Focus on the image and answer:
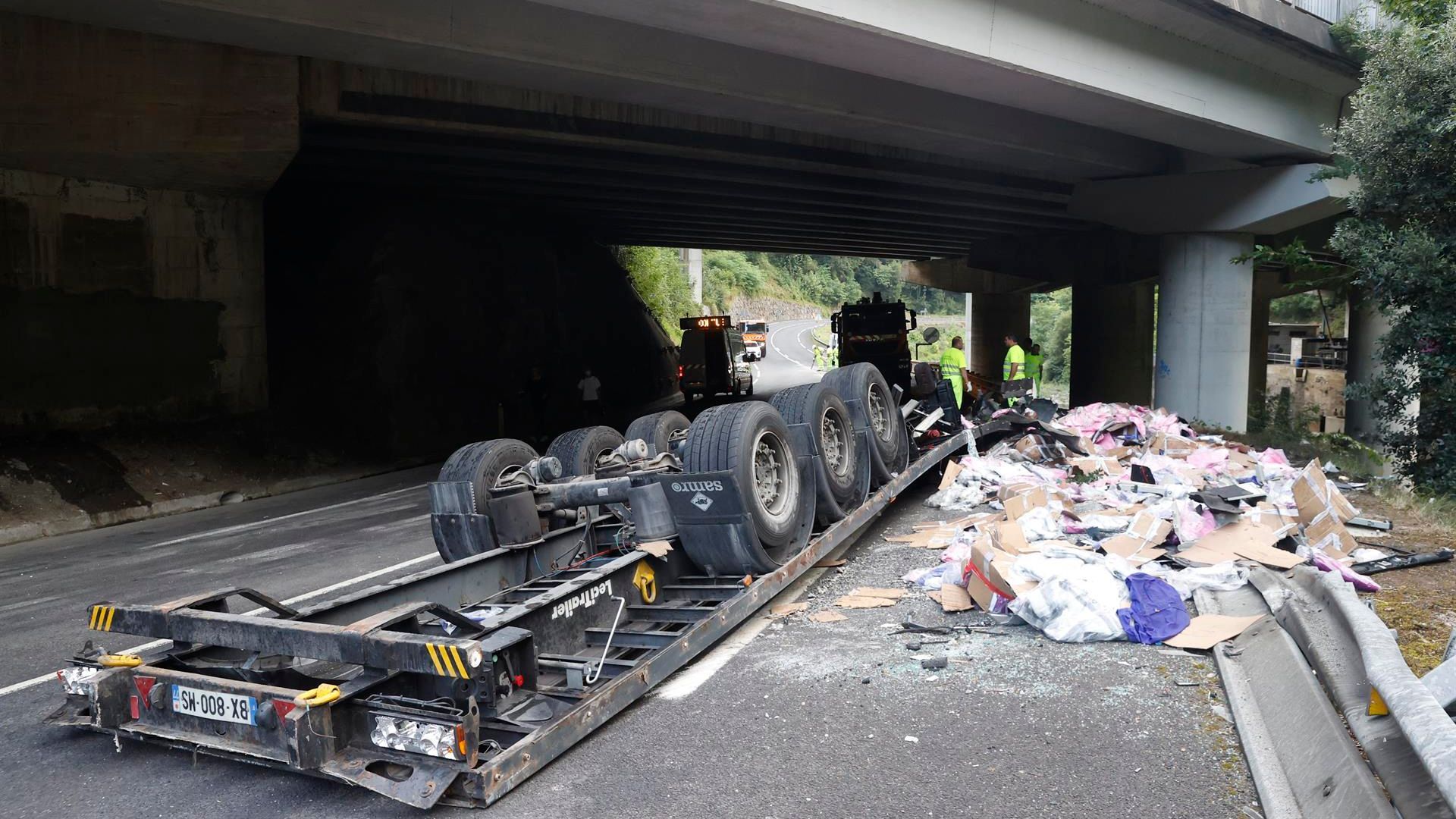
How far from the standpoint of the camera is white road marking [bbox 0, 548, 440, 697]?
5.69 metres

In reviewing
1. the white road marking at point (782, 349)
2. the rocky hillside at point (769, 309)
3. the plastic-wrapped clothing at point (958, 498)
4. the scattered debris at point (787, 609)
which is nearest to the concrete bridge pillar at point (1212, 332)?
the plastic-wrapped clothing at point (958, 498)

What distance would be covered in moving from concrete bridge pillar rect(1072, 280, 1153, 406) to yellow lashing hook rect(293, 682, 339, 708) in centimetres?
2823

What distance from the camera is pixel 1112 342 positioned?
101ft

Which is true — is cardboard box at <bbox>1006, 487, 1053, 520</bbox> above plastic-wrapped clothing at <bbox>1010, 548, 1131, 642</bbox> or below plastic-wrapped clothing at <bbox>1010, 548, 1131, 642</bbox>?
above

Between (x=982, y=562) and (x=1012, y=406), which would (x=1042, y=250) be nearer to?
(x=1012, y=406)

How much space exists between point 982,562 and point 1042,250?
25.9 meters

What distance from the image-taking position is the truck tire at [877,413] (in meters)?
8.88

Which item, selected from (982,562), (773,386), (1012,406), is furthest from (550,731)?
(773,386)

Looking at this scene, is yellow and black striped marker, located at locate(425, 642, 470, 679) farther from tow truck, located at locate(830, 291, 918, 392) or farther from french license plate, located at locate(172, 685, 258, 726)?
tow truck, located at locate(830, 291, 918, 392)

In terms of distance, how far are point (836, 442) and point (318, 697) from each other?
5.11 meters

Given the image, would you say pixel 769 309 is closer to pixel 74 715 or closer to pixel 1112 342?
pixel 1112 342

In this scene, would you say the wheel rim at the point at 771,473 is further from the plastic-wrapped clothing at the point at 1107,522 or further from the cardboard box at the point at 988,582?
the plastic-wrapped clothing at the point at 1107,522

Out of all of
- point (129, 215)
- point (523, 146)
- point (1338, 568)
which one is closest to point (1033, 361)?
point (523, 146)

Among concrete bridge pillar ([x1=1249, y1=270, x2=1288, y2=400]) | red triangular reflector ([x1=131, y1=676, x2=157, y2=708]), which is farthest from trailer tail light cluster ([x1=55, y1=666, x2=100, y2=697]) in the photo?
concrete bridge pillar ([x1=1249, y1=270, x2=1288, y2=400])
